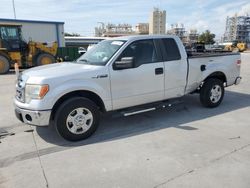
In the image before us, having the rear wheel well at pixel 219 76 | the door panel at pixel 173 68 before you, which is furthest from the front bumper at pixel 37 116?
the rear wheel well at pixel 219 76

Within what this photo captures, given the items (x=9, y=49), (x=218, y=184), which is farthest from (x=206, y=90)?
(x=9, y=49)

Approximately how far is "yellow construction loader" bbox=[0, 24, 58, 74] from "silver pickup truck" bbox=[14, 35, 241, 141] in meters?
11.8

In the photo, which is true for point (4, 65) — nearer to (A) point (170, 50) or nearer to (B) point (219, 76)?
(A) point (170, 50)

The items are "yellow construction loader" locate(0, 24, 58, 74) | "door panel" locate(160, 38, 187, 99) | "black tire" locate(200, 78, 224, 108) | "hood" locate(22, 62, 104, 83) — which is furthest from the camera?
"yellow construction loader" locate(0, 24, 58, 74)

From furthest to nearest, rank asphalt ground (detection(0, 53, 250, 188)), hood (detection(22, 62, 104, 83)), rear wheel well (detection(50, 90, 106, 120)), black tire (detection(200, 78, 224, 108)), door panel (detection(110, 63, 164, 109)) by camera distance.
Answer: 1. black tire (detection(200, 78, 224, 108))
2. door panel (detection(110, 63, 164, 109))
3. rear wheel well (detection(50, 90, 106, 120))
4. hood (detection(22, 62, 104, 83))
5. asphalt ground (detection(0, 53, 250, 188))

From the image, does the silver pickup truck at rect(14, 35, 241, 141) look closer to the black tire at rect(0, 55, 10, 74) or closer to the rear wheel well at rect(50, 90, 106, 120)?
the rear wheel well at rect(50, 90, 106, 120)

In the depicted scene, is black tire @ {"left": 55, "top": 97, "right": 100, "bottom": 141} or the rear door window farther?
the rear door window

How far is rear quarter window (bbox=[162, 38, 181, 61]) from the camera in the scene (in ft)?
16.9

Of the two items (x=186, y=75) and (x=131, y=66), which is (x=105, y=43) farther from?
(x=186, y=75)

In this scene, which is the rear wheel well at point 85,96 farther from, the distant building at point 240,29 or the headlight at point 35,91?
the distant building at point 240,29

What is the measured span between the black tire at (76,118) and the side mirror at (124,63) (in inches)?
33.3

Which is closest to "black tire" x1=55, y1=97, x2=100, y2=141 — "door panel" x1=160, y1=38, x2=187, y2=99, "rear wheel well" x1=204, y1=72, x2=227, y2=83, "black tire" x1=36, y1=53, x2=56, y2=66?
"door panel" x1=160, y1=38, x2=187, y2=99

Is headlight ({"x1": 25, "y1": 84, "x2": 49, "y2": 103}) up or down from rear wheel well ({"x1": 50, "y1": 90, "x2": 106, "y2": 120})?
up

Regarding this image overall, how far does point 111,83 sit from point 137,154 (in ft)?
4.77
